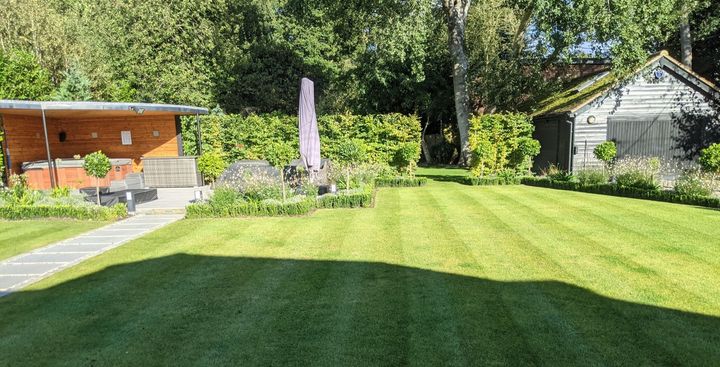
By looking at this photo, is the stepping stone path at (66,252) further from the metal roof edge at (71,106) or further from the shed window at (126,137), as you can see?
the shed window at (126,137)

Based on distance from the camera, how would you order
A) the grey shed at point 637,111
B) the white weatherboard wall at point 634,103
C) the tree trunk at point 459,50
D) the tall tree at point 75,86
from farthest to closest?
the tree trunk at point 459,50
the tall tree at point 75,86
the white weatherboard wall at point 634,103
the grey shed at point 637,111

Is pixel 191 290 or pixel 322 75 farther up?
pixel 322 75

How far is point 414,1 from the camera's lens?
63.7 feet

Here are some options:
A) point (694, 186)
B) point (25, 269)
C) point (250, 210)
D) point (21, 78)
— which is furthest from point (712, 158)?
point (21, 78)

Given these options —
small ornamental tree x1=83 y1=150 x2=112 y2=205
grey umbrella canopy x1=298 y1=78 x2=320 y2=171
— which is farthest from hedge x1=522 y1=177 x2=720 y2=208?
small ornamental tree x1=83 y1=150 x2=112 y2=205

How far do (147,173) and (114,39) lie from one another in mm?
14946

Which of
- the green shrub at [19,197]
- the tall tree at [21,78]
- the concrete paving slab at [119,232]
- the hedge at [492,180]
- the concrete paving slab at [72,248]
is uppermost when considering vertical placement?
the tall tree at [21,78]

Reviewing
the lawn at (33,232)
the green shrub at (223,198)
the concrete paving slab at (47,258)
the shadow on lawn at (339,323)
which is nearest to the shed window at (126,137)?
the lawn at (33,232)

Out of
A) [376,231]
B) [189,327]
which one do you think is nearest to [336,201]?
[376,231]

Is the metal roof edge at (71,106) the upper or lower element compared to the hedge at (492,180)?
upper

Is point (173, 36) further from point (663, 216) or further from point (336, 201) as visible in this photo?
point (663, 216)

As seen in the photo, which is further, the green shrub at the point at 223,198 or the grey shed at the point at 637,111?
the grey shed at the point at 637,111

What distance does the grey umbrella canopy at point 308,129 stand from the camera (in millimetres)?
13812

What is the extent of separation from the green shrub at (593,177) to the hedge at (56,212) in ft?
50.0
